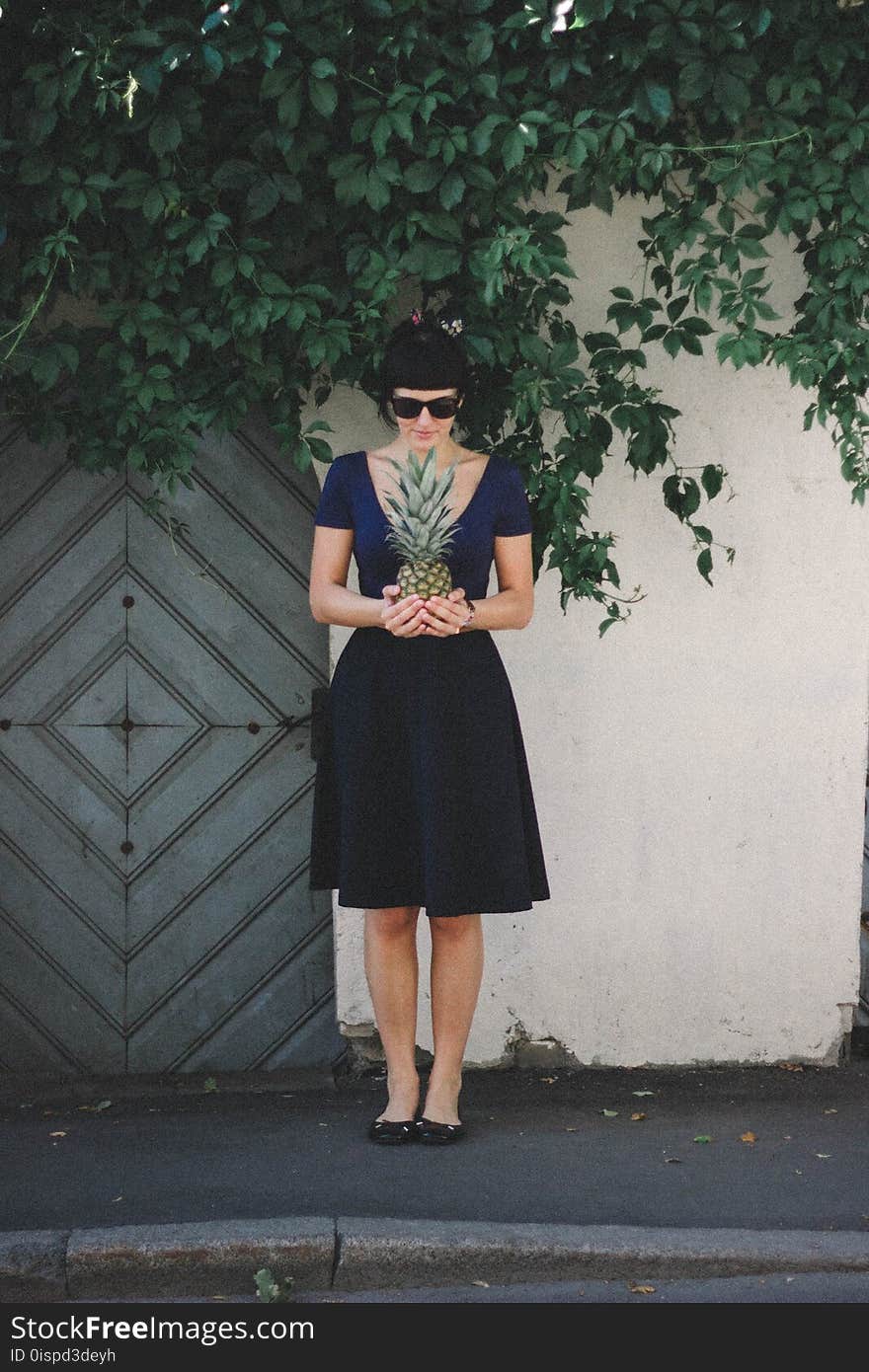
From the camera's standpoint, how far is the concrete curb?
4.02m

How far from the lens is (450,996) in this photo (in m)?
4.75

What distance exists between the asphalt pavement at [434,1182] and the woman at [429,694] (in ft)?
1.29

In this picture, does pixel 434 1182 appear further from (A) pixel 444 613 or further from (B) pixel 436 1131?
(A) pixel 444 613

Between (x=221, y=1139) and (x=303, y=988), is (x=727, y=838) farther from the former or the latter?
(x=221, y=1139)

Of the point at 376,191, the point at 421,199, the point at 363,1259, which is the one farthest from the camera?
the point at 421,199

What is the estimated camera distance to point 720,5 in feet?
15.4

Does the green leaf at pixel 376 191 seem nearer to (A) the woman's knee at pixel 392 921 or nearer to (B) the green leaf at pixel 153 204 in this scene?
(B) the green leaf at pixel 153 204

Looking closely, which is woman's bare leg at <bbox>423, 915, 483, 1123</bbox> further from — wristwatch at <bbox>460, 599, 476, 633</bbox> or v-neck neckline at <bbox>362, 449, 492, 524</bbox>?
v-neck neckline at <bbox>362, 449, 492, 524</bbox>

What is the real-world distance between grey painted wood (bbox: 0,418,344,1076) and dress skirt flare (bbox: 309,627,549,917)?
1.07m

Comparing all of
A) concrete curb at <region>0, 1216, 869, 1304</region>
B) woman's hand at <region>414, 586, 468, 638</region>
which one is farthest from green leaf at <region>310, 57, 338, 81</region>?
concrete curb at <region>0, 1216, 869, 1304</region>

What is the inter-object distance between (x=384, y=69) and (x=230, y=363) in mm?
973

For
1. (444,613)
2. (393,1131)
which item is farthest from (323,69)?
(393,1131)

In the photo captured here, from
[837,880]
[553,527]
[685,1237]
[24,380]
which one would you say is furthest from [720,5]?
[685,1237]

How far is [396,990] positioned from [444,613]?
120 cm
